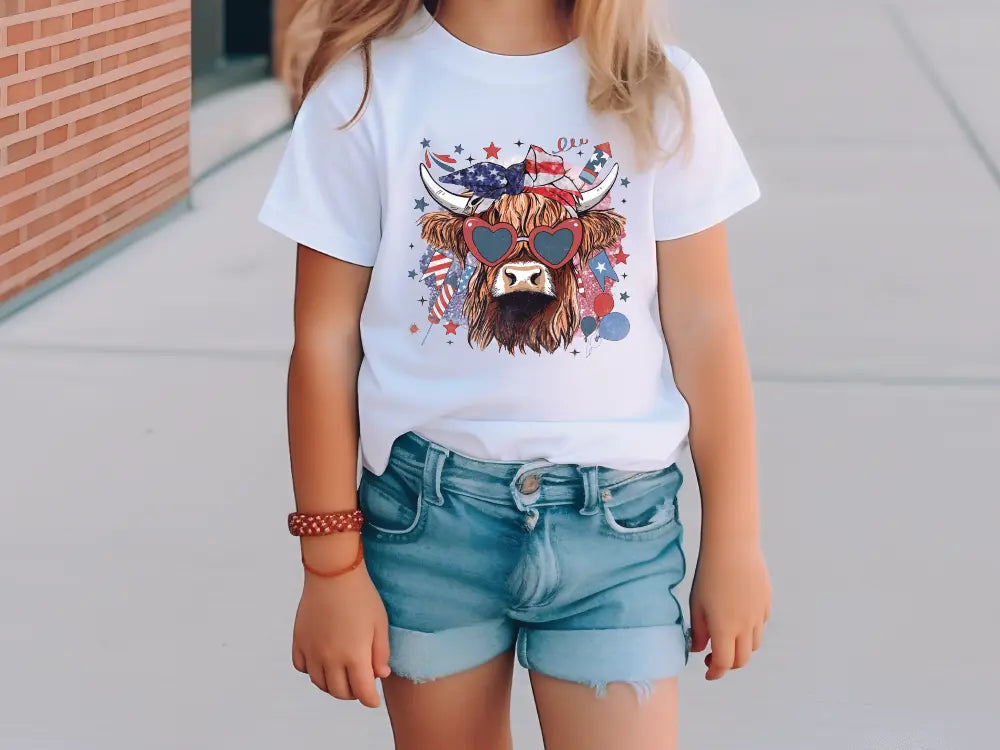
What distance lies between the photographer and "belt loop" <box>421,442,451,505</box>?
1.56 meters

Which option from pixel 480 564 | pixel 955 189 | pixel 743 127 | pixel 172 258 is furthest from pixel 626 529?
pixel 743 127

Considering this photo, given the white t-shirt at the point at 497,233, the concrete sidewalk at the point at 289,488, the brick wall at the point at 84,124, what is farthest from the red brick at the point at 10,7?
the white t-shirt at the point at 497,233

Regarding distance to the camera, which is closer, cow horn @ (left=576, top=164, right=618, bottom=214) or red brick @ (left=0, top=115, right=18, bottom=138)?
cow horn @ (left=576, top=164, right=618, bottom=214)

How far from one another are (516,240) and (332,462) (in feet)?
1.01

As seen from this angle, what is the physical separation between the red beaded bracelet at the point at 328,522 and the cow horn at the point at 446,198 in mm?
339

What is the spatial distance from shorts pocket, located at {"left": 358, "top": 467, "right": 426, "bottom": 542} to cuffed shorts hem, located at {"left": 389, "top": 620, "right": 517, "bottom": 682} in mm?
111

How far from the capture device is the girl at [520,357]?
1557 millimetres

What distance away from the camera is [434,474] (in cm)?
156

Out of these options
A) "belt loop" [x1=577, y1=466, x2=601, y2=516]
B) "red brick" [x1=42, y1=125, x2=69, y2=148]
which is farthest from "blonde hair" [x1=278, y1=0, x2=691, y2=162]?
"red brick" [x1=42, y1=125, x2=69, y2=148]

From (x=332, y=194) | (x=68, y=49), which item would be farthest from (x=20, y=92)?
(x=332, y=194)

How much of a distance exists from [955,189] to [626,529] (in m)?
4.97

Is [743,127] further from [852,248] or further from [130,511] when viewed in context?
[130,511]

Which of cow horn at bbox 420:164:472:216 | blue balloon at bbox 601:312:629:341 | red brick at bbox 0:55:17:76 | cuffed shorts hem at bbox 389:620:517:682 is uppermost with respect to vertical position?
cow horn at bbox 420:164:472:216

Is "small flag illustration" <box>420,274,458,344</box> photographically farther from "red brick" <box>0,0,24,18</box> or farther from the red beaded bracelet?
"red brick" <box>0,0,24,18</box>
